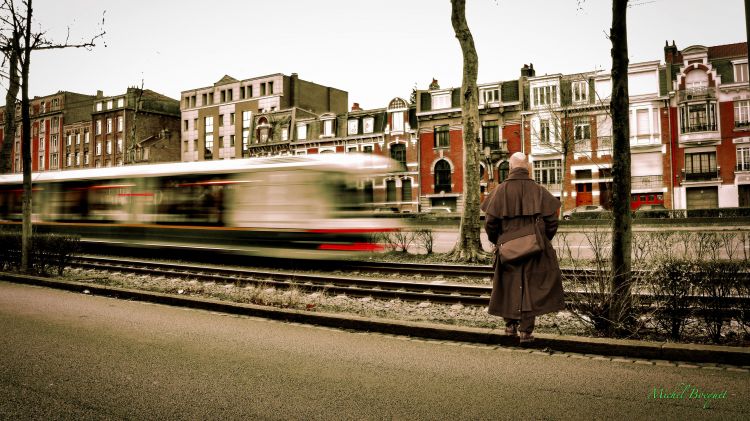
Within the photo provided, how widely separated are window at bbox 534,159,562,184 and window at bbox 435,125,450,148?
298 inches

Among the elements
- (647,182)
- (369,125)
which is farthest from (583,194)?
(369,125)

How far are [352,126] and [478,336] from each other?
43.1 m

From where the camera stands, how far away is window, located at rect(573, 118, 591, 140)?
38.6m

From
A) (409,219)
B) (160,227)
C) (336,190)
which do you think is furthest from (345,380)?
(409,219)

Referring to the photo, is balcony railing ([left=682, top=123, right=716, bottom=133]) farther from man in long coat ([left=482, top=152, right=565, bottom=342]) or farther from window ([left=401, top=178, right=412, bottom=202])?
man in long coat ([left=482, top=152, right=565, bottom=342])

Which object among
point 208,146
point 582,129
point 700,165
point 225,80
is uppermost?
point 225,80

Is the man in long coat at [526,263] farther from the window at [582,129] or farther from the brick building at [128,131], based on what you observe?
the brick building at [128,131]

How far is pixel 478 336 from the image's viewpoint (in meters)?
5.94

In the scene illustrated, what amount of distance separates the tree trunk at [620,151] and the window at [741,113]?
36.8 metres

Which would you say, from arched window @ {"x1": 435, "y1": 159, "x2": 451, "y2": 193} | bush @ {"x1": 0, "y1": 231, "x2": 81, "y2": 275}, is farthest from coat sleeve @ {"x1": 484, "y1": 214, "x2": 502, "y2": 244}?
arched window @ {"x1": 435, "y1": 159, "x2": 451, "y2": 193}

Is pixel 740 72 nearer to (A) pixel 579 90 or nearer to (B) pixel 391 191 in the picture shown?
(A) pixel 579 90

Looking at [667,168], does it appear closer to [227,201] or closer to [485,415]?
[227,201]

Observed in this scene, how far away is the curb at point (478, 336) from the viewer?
5031mm

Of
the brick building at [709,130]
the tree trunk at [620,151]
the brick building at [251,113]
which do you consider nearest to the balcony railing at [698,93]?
the brick building at [709,130]
